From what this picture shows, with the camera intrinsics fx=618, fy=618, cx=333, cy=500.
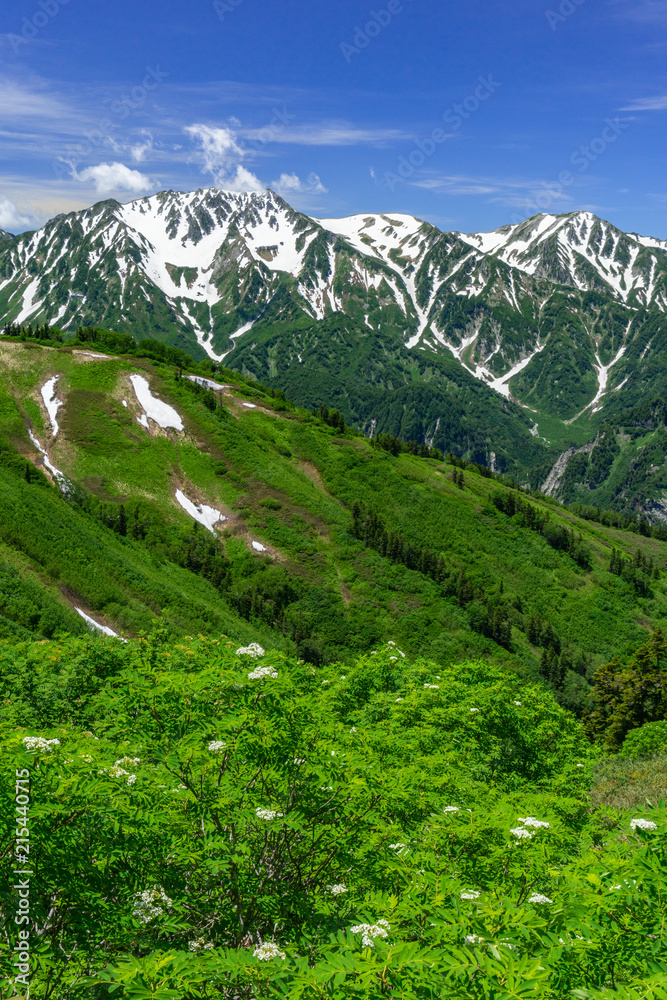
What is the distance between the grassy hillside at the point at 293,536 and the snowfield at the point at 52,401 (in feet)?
3.49

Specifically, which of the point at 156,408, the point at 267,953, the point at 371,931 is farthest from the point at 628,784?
the point at 156,408

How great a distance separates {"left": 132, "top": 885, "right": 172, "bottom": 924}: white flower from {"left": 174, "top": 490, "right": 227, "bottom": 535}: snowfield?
99.9 meters

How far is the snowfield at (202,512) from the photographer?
359 feet

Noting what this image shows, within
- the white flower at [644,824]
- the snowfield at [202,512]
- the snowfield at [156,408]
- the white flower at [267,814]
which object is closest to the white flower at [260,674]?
the white flower at [267,814]

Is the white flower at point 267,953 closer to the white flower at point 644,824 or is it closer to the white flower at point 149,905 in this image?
the white flower at point 149,905

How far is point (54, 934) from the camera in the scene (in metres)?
8.59

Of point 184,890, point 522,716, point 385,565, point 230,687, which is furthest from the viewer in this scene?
point 385,565

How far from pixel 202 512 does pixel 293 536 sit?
17.0m

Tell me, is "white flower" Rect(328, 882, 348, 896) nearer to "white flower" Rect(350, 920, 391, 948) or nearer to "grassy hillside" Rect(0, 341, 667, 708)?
"white flower" Rect(350, 920, 391, 948)

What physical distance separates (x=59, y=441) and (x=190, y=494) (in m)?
26.1

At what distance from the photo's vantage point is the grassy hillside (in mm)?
84625

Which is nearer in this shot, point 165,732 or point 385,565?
point 165,732

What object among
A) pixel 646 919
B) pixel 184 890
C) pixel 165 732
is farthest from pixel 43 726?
pixel 646 919

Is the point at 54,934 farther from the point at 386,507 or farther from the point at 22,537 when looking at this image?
the point at 386,507
